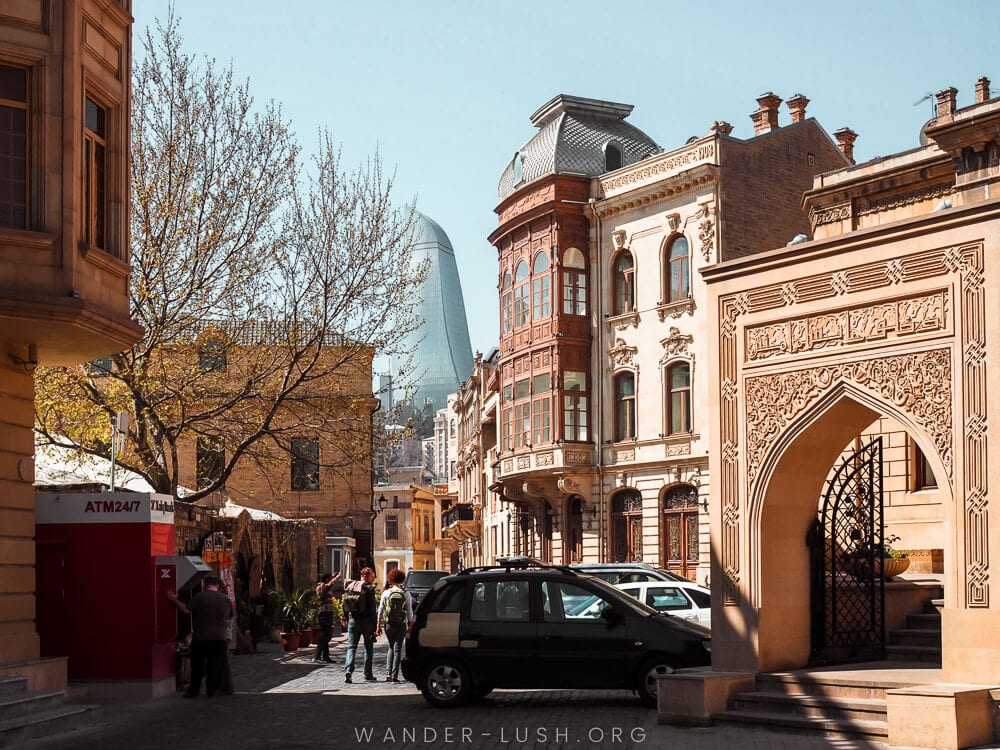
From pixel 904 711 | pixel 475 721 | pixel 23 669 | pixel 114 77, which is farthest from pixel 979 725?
pixel 114 77

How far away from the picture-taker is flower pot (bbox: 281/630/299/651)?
2720cm

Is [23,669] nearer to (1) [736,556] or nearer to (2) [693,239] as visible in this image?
(1) [736,556]

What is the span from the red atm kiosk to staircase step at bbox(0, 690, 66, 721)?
6.93 ft

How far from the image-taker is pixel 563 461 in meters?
43.1

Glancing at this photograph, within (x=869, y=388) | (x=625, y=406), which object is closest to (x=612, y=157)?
(x=625, y=406)

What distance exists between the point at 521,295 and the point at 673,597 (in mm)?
26055

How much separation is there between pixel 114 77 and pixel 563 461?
27988 mm

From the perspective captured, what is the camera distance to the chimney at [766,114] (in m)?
44.1

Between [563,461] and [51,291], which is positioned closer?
[51,291]

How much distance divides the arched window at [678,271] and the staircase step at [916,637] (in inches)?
1054

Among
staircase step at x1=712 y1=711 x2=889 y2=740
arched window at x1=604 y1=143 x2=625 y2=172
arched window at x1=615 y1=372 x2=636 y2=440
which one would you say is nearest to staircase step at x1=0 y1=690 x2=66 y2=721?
staircase step at x1=712 y1=711 x2=889 y2=740

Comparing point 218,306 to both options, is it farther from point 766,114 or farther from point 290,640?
point 766,114

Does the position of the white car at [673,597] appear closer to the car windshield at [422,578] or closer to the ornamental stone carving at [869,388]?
the ornamental stone carving at [869,388]

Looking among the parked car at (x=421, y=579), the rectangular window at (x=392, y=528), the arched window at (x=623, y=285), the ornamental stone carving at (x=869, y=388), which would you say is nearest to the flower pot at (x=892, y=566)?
the ornamental stone carving at (x=869, y=388)
